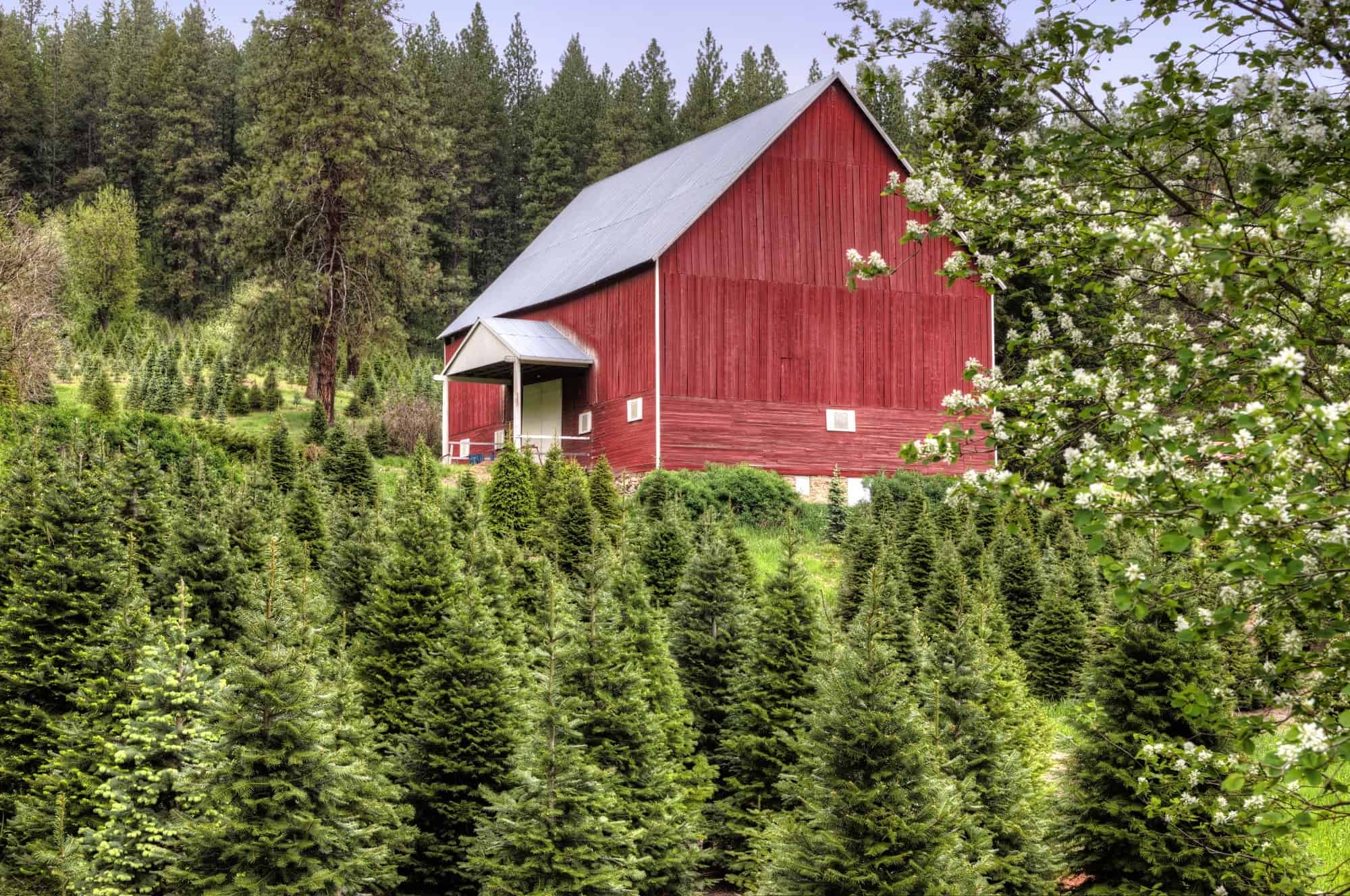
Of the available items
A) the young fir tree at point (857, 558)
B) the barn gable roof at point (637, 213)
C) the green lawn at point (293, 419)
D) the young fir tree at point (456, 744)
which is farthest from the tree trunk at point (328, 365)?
the young fir tree at point (456, 744)

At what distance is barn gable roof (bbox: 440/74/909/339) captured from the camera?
34.2m

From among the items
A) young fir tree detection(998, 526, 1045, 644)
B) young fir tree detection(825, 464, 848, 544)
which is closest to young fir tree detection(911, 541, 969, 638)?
young fir tree detection(998, 526, 1045, 644)

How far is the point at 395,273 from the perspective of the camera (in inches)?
1831

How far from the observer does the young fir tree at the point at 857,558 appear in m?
20.5

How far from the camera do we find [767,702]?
1398 cm

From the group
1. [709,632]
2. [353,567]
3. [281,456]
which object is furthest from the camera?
[281,456]

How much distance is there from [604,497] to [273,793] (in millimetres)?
16671

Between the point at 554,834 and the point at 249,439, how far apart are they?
22.3 m

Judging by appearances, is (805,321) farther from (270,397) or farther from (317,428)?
(270,397)

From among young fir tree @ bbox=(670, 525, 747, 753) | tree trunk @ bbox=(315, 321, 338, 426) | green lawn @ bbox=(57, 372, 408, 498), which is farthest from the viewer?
tree trunk @ bbox=(315, 321, 338, 426)

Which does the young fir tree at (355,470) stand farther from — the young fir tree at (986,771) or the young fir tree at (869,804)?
Result: the young fir tree at (869,804)

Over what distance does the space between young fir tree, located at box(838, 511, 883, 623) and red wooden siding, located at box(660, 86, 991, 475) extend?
9.19 meters

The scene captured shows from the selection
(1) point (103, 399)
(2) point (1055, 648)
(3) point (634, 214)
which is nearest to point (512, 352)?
(3) point (634, 214)

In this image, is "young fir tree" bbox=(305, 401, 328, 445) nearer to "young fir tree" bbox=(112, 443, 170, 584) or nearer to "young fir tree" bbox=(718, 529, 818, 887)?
"young fir tree" bbox=(112, 443, 170, 584)
